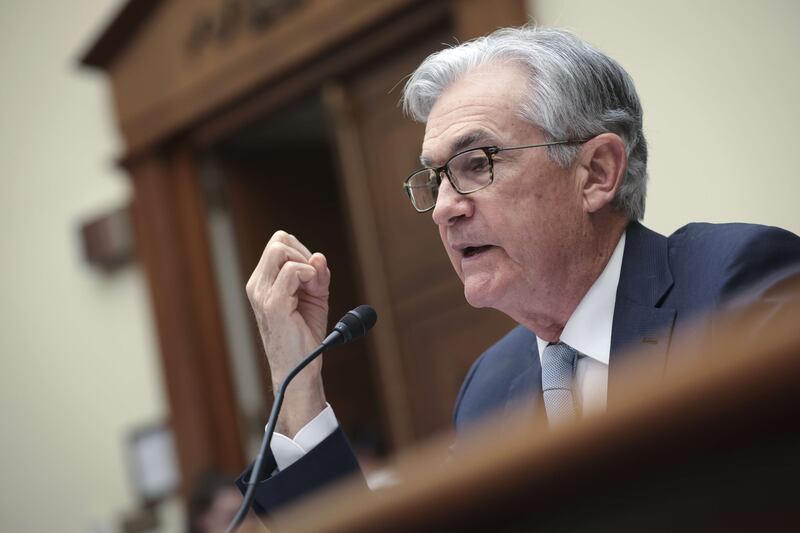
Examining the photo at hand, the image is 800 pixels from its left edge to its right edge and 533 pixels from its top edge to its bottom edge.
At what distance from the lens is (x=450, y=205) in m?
1.73

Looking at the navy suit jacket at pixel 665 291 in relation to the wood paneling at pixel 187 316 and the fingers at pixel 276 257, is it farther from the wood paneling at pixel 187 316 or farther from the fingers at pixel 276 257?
the wood paneling at pixel 187 316

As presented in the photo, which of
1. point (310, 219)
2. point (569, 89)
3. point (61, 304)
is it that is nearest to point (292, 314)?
point (569, 89)

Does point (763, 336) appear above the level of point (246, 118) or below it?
below

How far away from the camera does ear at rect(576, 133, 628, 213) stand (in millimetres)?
1735

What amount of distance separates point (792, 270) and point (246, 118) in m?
3.28

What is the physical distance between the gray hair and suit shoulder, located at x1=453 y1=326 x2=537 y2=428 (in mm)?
323

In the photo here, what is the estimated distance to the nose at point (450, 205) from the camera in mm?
1724

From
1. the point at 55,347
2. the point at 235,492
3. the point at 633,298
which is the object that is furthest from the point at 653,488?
the point at 55,347

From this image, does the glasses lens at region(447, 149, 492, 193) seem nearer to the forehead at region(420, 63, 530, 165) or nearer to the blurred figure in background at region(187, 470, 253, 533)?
the forehead at region(420, 63, 530, 165)

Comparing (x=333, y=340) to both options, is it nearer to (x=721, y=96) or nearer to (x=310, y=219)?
(x=721, y=96)

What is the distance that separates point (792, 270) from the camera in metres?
1.38

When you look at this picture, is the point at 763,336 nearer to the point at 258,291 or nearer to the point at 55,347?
the point at 258,291

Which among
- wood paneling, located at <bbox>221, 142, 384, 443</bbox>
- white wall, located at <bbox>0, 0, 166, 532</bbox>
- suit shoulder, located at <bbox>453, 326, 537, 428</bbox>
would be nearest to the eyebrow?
suit shoulder, located at <bbox>453, 326, 537, 428</bbox>

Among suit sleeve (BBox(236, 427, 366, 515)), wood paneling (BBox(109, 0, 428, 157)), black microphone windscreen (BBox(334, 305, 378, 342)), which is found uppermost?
wood paneling (BBox(109, 0, 428, 157))
